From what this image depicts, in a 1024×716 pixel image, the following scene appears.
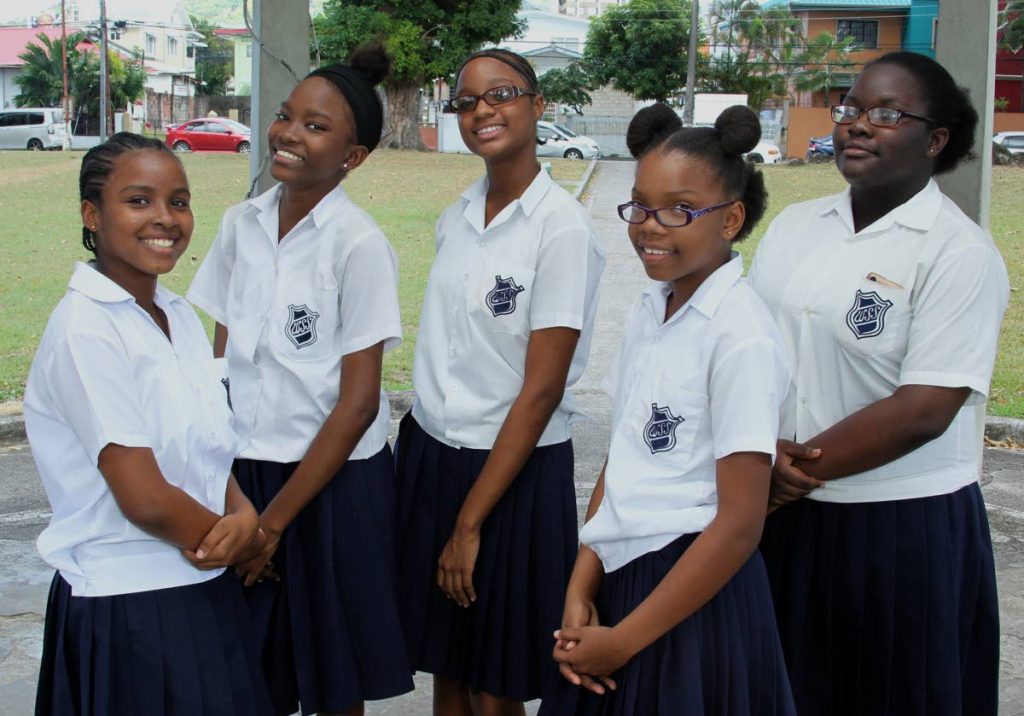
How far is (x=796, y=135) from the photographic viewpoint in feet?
138

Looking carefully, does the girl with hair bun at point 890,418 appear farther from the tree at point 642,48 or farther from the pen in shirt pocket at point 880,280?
the tree at point 642,48

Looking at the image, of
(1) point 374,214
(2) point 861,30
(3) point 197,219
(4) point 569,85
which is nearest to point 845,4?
(2) point 861,30

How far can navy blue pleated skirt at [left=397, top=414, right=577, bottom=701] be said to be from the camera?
2.78 meters

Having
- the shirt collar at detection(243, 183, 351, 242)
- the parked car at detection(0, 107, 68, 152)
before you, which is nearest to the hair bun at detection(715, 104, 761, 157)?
the shirt collar at detection(243, 183, 351, 242)

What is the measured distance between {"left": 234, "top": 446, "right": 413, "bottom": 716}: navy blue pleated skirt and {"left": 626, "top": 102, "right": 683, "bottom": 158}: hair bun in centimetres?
99

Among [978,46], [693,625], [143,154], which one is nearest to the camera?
[693,625]

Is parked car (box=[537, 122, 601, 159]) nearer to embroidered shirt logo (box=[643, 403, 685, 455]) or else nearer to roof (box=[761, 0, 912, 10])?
roof (box=[761, 0, 912, 10])

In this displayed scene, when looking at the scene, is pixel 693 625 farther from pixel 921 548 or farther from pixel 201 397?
pixel 201 397

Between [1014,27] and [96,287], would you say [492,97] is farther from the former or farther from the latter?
[1014,27]

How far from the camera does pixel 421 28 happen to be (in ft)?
93.9

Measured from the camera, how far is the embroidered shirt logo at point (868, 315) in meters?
2.42

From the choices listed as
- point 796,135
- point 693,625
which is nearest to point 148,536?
point 693,625

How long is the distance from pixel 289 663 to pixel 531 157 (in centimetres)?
131

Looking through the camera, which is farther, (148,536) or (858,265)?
(858,265)
